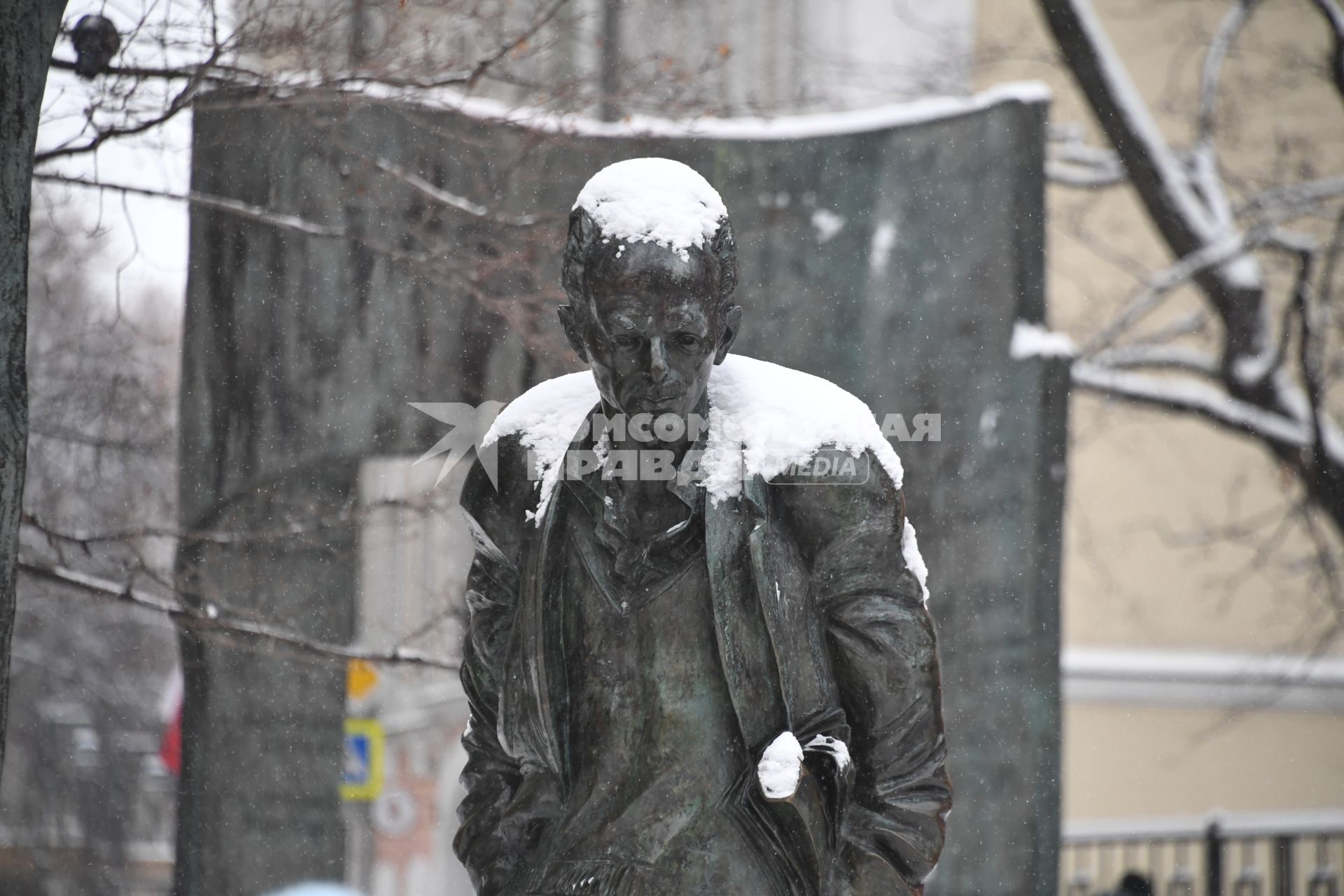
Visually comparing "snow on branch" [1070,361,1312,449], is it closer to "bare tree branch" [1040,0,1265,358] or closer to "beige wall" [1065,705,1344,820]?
"bare tree branch" [1040,0,1265,358]

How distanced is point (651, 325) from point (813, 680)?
61 centimetres

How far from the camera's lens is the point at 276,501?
6.93 m

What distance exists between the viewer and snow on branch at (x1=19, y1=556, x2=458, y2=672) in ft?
19.0

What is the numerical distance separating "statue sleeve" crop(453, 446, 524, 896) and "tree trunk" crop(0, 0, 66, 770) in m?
1.53

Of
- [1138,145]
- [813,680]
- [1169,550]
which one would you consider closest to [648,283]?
[813,680]

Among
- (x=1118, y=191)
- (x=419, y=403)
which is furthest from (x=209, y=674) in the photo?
(x=1118, y=191)

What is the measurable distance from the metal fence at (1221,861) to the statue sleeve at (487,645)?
7372 mm

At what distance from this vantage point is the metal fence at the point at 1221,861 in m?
10.1

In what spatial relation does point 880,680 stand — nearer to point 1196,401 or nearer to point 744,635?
point 744,635

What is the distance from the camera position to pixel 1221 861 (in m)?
10.2

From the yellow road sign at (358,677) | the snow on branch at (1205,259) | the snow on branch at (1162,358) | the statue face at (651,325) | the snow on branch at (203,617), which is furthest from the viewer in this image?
the snow on branch at (1162,358)

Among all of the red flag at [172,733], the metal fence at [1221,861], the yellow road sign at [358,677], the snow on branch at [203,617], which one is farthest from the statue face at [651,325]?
the red flag at [172,733]

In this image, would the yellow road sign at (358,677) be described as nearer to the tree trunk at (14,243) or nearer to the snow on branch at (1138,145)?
the tree trunk at (14,243)

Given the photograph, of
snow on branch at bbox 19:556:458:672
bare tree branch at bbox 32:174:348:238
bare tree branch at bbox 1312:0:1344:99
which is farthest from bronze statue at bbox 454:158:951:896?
bare tree branch at bbox 1312:0:1344:99
